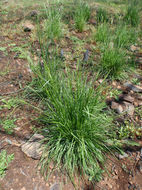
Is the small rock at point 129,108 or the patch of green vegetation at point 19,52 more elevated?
the patch of green vegetation at point 19,52

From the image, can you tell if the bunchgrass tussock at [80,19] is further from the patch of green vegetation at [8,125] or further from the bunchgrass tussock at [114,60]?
the patch of green vegetation at [8,125]

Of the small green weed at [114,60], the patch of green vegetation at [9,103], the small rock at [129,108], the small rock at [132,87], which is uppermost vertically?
the small green weed at [114,60]

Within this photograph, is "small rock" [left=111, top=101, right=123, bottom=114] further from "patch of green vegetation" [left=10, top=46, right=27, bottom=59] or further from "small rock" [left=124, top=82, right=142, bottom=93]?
"patch of green vegetation" [left=10, top=46, right=27, bottom=59]

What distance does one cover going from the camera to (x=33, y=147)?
5.67 feet

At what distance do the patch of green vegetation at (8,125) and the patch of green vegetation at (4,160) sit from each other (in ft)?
0.93

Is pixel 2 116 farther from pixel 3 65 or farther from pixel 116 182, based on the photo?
pixel 116 182

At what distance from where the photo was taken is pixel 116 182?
5.54 ft

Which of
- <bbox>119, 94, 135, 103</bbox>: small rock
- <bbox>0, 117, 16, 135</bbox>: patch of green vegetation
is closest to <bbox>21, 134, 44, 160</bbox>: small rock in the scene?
<bbox>0, 117, 16, 135</bbox>: patch of green vegetation

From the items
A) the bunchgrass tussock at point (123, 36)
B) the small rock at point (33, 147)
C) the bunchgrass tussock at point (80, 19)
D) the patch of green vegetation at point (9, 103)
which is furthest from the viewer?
the bunchgrass tussock at point (80, 19)

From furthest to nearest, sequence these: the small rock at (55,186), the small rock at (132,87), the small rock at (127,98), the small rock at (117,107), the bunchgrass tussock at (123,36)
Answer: the bunchgrass tussock at (123,36) < the small rock at (132,87) < the small rock at (127,98) < the small rock at (117,107) < the small rock at (55,186)

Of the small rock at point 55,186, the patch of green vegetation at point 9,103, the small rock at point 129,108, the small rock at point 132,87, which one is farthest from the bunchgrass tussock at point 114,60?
the small rock at point 55,186

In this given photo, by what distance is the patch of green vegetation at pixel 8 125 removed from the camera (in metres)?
1.92

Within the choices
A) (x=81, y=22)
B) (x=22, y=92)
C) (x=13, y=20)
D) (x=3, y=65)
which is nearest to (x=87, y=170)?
(x=22, y=92)

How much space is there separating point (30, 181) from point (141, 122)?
62.0 inches
